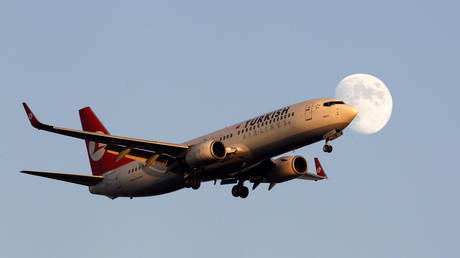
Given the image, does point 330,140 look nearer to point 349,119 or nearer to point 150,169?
point 349,119

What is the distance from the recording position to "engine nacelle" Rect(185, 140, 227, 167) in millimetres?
52344

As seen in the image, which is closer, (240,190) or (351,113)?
(351,113)

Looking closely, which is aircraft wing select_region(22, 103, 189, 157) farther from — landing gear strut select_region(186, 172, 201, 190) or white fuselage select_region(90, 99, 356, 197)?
white fuselage select_region(90, 99, 356, 197)

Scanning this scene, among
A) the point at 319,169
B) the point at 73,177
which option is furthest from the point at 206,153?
the point at 319,169

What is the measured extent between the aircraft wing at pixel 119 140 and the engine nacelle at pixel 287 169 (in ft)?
26.1

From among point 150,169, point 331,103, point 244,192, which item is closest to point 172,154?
point 150,169

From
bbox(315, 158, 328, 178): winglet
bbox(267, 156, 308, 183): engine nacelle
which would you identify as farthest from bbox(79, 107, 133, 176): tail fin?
bbox(315, 158, 328, 178): winglet

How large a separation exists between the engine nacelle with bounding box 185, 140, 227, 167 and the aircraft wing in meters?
1.72

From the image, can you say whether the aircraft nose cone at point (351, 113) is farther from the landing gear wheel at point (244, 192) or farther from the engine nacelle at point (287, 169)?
the landing gear wheel at point (244, 192)

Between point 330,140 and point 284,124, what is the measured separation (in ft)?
10.4

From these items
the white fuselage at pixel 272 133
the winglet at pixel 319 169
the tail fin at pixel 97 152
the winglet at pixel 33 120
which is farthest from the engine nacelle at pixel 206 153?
the winglet at pixel 319 169

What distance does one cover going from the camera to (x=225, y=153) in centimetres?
5297

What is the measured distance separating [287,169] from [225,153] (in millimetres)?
7645

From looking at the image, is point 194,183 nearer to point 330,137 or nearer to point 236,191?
point 236,191
